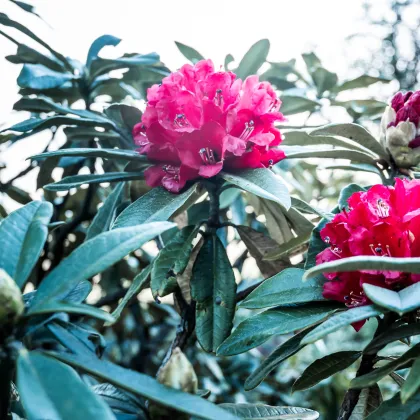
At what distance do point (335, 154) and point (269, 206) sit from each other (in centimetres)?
19

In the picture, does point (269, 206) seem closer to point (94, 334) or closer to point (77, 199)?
point (94, 334)

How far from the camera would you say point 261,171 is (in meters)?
0.83

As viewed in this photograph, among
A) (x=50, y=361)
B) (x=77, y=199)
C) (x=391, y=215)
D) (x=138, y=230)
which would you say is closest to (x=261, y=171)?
(x=391, y=215)

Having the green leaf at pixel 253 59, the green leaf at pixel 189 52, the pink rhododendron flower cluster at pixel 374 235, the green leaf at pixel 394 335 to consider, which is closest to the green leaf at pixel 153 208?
the pink rhododendron flower cluster at pixel 374 235

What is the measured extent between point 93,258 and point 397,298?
330 mm

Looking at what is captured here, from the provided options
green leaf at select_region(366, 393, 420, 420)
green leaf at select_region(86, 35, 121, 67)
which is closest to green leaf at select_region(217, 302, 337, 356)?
green leaf at select_region(366, 393, 420, 420)

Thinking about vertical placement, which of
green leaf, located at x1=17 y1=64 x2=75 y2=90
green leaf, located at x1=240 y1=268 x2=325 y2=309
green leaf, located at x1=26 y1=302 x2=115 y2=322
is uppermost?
green leaf, located at x1=17 y1=64 x2=75 y2=90

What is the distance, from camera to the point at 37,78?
1128 millimetres

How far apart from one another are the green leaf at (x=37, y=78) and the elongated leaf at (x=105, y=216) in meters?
0.28

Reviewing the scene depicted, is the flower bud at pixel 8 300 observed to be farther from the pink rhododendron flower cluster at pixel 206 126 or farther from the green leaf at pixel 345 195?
the green leaf at pixel 345 195

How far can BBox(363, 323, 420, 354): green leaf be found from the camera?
62 centimetres

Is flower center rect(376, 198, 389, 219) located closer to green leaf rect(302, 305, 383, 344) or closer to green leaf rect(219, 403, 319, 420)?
green leaf rect(302, 305, 383, 344)

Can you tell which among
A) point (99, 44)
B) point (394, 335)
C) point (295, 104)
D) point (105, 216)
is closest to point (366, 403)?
point (394, 335)

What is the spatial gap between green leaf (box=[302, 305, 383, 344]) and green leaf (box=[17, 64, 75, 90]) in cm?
86
